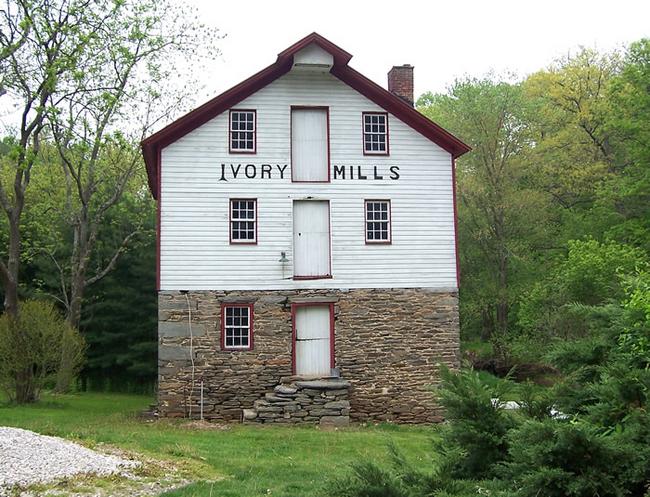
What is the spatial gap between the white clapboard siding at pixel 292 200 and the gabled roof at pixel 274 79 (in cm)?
18

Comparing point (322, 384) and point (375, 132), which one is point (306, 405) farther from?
point (375, 132)

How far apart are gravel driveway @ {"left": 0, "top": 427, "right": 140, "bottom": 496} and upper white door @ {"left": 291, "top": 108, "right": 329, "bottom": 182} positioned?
1040cm

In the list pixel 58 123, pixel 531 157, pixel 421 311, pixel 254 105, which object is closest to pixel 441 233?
pixel 421 311

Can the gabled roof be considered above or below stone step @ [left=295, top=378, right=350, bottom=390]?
above

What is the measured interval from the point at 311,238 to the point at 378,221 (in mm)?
1839

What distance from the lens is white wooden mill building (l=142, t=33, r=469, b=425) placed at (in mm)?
20094

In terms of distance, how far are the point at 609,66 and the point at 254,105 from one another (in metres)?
23.5

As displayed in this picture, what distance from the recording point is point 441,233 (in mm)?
21281

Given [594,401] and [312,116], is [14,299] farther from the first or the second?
[594,401]

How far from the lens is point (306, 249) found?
20.8 metres

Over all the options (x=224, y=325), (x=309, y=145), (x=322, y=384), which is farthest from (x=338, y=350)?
(x=309, y=145)

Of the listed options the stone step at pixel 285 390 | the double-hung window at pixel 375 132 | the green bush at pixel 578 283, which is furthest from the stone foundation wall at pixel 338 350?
the green bush at pixel 578 283

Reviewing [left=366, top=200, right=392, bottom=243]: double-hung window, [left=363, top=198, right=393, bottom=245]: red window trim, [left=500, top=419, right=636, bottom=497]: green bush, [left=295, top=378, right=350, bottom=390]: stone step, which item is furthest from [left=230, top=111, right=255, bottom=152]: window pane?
[left=500, top=419, right=636, bottom=497]: green bush

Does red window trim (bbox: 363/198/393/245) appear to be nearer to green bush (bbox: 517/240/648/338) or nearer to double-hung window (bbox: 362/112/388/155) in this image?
double-hung window (bbox: 362/112/388/155)
